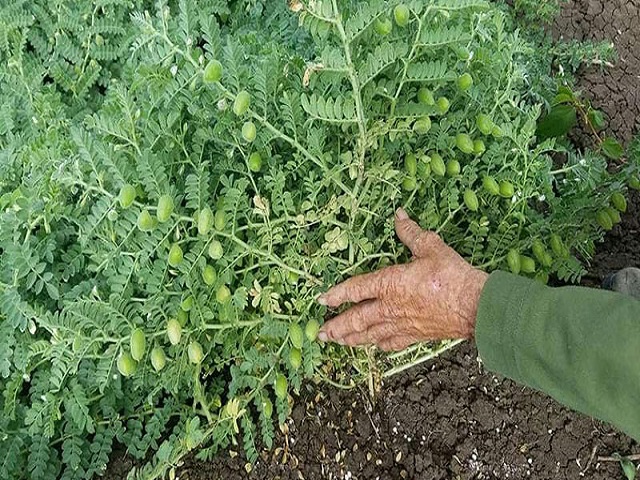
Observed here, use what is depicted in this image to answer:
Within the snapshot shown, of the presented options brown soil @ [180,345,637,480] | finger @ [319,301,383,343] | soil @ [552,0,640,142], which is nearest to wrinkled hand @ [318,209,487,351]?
finger @ [319,301,383,343]

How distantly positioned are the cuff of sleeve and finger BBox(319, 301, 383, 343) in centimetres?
27

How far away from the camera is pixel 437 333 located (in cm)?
132

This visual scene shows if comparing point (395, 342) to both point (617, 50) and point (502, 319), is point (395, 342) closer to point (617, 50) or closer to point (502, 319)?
point (502, 319)

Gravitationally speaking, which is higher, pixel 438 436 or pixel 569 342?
pixel 569 342

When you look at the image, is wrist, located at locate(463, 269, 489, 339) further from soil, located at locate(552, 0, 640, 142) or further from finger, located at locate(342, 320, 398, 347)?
soil, located at locate(552, 0, 640, 142)

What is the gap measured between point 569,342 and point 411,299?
1.07ft

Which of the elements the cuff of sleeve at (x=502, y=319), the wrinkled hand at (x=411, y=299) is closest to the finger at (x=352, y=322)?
the wrinkled hand at (x=411, y=299)

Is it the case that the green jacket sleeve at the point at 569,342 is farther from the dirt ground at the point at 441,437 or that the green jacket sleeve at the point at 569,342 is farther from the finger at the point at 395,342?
the dirt ground at the point at 441,437

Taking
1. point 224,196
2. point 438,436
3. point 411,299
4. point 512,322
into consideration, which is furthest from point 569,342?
point 438,436

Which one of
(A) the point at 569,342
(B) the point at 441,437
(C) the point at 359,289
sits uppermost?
(A) the point at 569,342

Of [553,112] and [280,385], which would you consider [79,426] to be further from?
[553,112]

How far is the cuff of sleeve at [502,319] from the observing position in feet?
3.57

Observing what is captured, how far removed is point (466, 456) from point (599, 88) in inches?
49.2

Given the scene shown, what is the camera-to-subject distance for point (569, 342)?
1.02 metres
